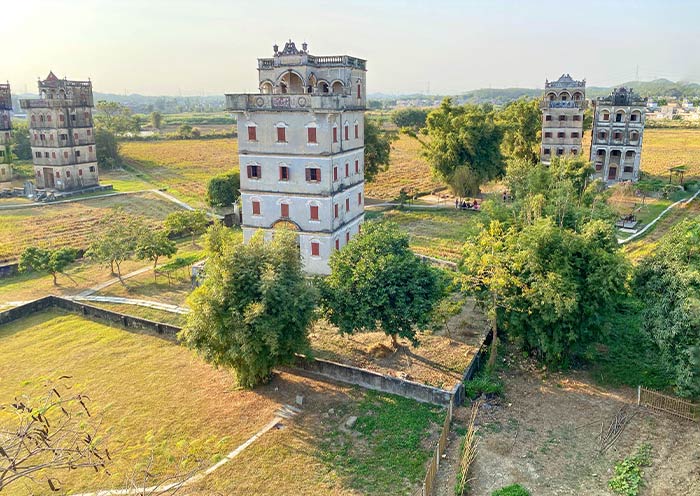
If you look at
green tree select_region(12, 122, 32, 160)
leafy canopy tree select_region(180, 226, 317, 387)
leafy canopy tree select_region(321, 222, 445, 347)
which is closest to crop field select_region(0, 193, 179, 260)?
leafy canopy tree select_region(180, 226, 317, 387)

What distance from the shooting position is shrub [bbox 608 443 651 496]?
18434 mm

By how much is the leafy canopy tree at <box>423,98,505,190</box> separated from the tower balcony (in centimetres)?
2584

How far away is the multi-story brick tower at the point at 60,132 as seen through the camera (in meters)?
73.8

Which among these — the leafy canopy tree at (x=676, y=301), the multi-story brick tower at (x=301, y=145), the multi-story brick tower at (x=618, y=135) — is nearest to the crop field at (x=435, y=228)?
the multi-story brick tower at (x=301, y=145)

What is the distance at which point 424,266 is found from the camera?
27.2 m

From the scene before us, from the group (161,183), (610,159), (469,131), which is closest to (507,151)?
(610,159)

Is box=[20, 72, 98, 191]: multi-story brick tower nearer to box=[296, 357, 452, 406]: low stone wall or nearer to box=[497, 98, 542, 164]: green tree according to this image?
box=[497, 98, 542, 164]: green tree

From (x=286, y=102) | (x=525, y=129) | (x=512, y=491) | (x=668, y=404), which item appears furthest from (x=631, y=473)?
(x=525, y=129)

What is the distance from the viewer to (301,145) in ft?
121

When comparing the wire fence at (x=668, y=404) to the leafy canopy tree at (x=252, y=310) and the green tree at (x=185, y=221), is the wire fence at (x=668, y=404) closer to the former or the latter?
the leafy canopy tree at (x=252, y=310)

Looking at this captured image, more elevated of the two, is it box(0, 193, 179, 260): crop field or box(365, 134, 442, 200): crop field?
box(365, 134, 442, 200): crop field

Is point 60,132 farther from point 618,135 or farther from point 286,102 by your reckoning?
point 618,135

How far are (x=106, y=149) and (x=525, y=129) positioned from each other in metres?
70.4

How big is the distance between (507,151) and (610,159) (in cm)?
1326
